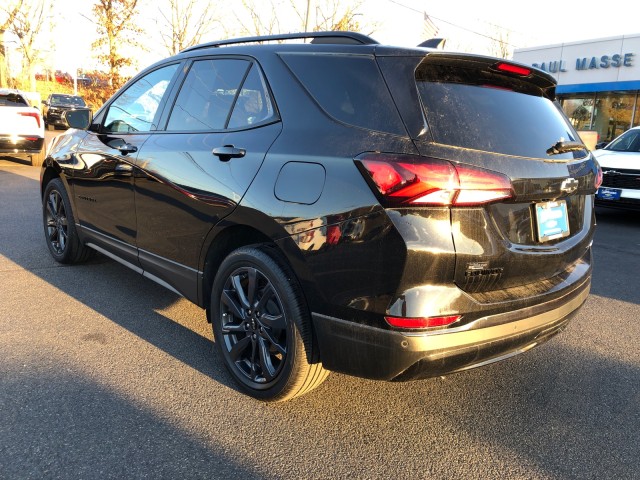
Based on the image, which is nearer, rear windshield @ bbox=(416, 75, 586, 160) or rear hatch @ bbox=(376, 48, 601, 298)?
rear hatch @ bbox=(376, 48, 601, 298)

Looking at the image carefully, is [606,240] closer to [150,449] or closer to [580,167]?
[580,167]

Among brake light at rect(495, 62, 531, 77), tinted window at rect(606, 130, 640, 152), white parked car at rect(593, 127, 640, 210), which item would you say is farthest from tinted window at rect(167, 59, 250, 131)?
tinted window at rect(606, 130, 640, 152)

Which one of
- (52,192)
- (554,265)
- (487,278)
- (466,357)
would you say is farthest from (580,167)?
(52,192)

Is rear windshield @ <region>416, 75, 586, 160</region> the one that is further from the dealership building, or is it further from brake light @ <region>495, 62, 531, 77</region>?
the dealership building

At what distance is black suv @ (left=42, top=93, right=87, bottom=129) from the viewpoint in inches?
1027

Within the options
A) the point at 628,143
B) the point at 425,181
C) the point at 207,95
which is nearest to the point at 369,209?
the point at 425,181

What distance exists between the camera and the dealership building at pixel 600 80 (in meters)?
21.1

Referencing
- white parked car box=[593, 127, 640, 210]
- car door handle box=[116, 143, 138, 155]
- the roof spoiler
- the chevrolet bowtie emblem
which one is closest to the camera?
the chevrolet bowtie emblem

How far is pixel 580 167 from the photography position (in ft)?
8.91

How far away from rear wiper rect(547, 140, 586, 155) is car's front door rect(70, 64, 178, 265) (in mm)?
2451

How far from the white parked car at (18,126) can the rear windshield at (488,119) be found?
1156cm

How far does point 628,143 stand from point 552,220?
27.9 ft

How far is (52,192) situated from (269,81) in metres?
3.20

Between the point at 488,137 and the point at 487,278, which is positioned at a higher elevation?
the point at 488,137
